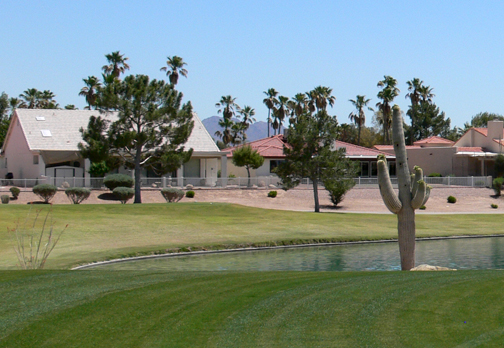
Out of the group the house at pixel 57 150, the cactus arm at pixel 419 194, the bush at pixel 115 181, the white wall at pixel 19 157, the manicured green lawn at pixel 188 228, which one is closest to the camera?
the cactus arm at pixel 419 194

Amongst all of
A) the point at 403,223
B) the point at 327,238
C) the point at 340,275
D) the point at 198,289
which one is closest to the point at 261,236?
the point at 327,238

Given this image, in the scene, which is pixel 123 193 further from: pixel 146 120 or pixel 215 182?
pixel 215 182

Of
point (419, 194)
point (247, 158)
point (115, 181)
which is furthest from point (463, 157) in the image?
point (419, 194)

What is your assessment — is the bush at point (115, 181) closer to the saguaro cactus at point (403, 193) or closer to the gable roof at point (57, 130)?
the gable roof at point (57, 130)

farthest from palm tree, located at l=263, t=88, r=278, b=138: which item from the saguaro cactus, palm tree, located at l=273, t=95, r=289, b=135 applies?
the saguaro cactus

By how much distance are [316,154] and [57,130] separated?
23256 mm

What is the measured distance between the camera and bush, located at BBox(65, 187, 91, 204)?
44.4m

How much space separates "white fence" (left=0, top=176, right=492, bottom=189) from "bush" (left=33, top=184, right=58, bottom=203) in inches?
151

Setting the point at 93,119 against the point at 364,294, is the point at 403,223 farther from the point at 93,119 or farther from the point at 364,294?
the point at 93,119

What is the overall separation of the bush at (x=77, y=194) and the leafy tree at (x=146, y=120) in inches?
117

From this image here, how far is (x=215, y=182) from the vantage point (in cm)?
5647

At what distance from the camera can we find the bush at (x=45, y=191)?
44.8 meters

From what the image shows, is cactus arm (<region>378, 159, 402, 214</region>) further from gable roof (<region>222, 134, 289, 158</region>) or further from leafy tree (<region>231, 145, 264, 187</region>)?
gable roof (<region>222, 134, 289, 158</region>)

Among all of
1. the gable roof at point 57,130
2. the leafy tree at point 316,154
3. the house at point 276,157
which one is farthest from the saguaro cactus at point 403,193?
the house at point 276,157
